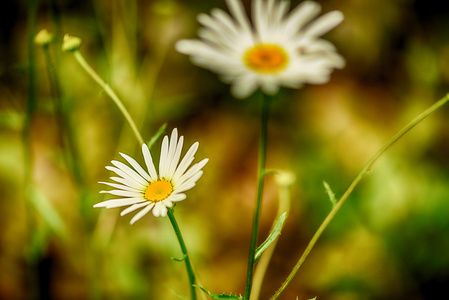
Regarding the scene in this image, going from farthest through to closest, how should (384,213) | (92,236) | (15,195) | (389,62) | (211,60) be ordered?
(389,62) < (15,195) < (384,213) < (92,236) < (211,60)

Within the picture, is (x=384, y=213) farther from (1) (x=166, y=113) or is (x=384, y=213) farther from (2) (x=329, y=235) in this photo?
(1) (x=166, y=113)

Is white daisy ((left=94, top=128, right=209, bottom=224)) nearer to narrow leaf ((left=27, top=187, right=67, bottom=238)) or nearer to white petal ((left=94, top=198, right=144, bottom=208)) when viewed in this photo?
white petal ((left=94, top=198, right=144, bottom=208))

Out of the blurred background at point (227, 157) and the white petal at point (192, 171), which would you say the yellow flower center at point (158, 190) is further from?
the blurred background at point (227, 157)

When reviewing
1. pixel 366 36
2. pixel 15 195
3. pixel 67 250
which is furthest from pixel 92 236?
pixel 366 36

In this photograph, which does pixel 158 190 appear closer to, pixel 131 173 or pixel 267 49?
pixel 131 173

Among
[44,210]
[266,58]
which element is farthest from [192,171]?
[44,210]

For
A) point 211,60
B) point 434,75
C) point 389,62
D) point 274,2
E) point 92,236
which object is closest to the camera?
point 211,60
